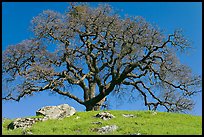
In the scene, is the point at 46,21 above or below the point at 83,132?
above

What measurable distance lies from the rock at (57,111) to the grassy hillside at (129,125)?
515 millimetres

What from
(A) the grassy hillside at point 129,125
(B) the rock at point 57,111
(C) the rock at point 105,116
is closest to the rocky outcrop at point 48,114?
(B) the rock at point 57,111

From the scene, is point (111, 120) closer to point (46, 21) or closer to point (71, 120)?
point (71, 120)

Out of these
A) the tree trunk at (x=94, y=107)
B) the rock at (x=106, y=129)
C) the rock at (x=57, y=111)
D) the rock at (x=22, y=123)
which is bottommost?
the rock at (x=106, y=129)

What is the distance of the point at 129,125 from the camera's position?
68.6 feet

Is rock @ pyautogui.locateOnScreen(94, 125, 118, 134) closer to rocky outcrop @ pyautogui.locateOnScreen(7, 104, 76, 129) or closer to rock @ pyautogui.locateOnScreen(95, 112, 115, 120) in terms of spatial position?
rock @ pyautogui.locateOnScreen(95, 112, 115, 120)

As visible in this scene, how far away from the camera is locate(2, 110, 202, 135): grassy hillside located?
1908 centimetres

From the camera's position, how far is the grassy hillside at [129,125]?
62.6ft

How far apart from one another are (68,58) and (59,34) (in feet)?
8.42

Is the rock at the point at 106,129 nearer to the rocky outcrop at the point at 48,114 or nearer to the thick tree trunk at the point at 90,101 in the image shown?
the rocky outcrop at the point at 48,114

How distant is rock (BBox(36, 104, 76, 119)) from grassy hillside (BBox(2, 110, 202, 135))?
515mm

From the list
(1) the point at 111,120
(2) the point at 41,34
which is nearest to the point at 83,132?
(1) the point at 111,120

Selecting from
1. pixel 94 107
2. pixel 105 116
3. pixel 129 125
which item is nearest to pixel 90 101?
pixel 94 107

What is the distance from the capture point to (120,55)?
3606 cm
